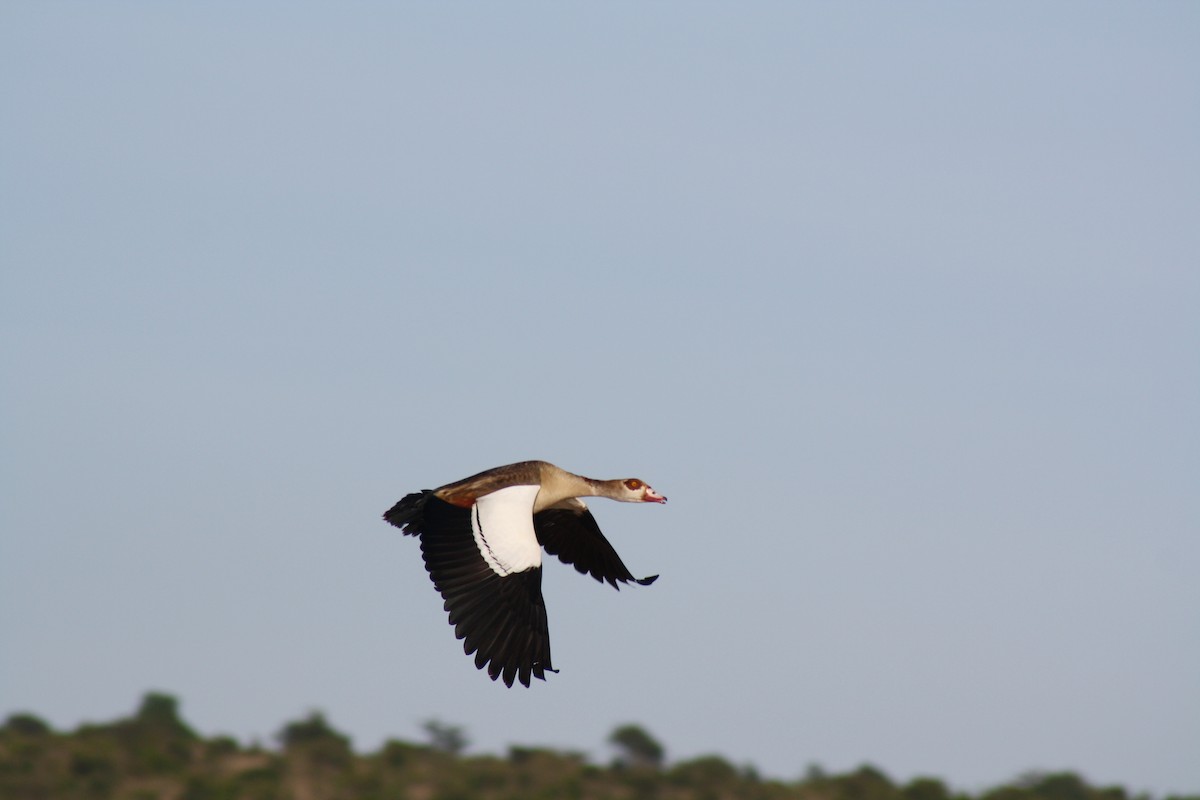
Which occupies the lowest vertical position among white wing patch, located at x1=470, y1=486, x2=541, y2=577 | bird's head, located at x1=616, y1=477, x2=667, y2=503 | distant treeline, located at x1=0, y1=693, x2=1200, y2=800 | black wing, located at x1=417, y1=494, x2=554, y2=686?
black wing, located at x1=417, y1=494, x2=554, y2=686

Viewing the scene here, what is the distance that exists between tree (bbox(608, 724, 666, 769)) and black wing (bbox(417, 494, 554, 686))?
137 feet

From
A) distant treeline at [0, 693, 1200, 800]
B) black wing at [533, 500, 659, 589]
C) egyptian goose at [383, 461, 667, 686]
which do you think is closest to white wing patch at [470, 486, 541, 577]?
egyptian goose at [383, 461, 667, 686]

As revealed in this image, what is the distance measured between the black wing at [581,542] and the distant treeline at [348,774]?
110 ft

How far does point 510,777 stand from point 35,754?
47.6ft

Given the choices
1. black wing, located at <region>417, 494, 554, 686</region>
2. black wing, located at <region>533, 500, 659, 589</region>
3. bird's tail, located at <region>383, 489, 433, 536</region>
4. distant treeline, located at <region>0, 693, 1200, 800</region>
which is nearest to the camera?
black wing, located at <region>417, 494, 554, 686</region>

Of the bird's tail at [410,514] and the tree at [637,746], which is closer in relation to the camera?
the bird's tail at [410,514]

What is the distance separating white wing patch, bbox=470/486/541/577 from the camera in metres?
17.7

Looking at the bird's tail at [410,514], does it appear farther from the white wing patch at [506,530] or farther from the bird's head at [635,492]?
the bird's head at [635,492]

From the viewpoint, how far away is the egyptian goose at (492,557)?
17.5 m

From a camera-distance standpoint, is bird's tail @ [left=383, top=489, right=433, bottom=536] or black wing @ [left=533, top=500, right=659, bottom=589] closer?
bird's tail @ [left=383, top=489, right=433, bottom=536]

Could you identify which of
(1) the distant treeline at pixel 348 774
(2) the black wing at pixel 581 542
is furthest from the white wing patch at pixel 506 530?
(1) the distant treeline at pixel 348 774

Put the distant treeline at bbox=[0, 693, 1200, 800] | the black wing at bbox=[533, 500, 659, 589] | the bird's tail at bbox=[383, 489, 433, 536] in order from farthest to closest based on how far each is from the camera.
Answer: the distant treeline at bbox=[0, 693, 1200, 800], the black wing at bbox=[533, 500, 659, 589], the bird's tail at bbox=[383, 489, 433, 536]

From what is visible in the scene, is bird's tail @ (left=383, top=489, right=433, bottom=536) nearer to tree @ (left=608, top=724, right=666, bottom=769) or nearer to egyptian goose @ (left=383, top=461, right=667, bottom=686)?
egyptian goose @ (left=383, top=461, right=667, bottom=686)

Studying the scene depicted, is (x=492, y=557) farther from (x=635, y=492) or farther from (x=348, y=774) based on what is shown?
(x=348, y=774)
